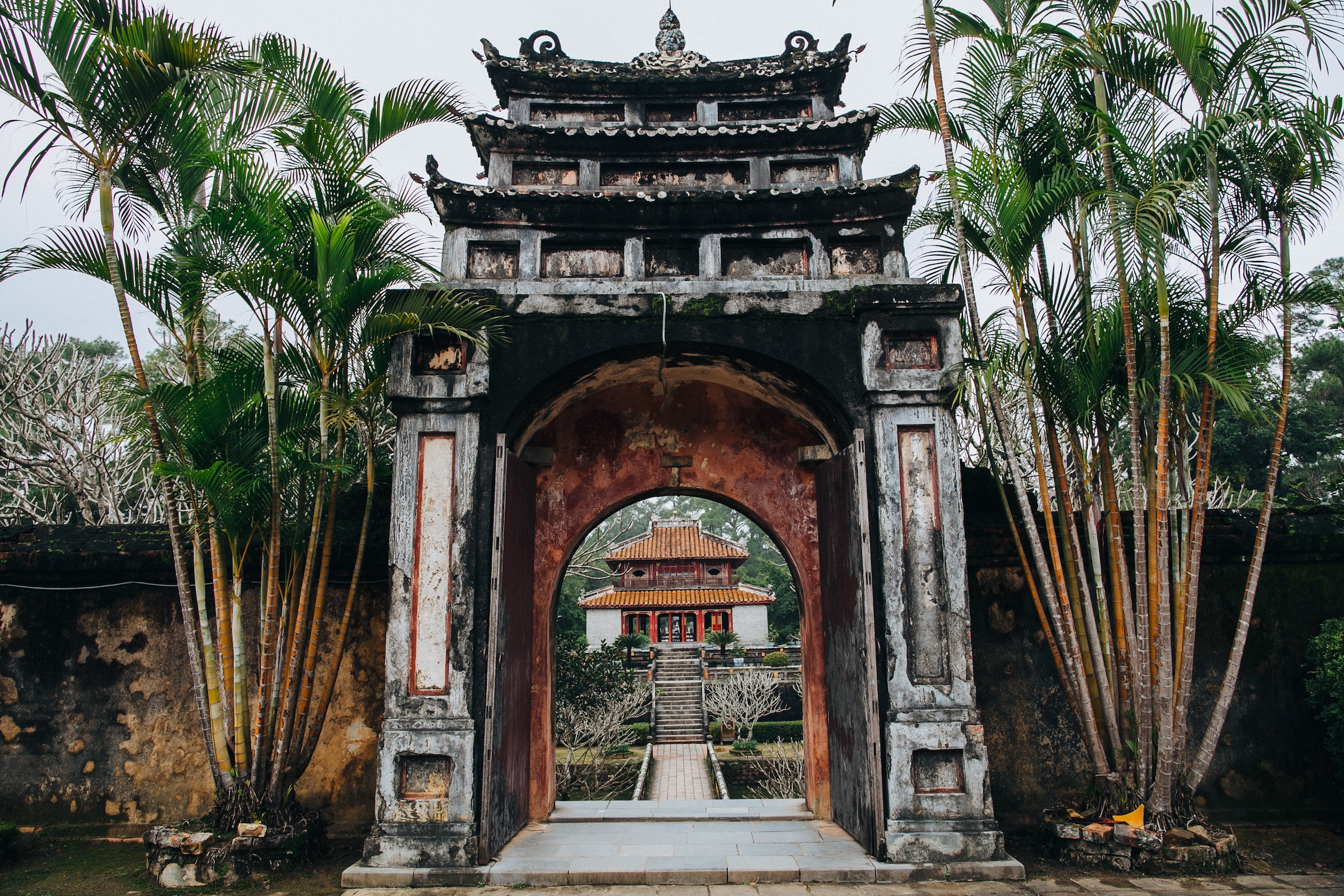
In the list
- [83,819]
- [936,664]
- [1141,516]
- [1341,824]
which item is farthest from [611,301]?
[1341,824]

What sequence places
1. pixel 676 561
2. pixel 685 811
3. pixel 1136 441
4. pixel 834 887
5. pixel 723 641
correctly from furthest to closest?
pixel 676 561
pixel 723 641
pixel 685 811
pixel 1136 441
pixel 834 887

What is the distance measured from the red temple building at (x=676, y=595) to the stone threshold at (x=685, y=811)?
20.7m

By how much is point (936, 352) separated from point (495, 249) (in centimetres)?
328

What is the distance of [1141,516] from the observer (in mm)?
5191

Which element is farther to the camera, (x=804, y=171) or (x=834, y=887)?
(x=804, y=171)

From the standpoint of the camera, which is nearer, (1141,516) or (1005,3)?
(1141,516)

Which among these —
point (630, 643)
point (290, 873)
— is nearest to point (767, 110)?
point (290, 873)

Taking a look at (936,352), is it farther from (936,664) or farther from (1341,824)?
(1341,824)

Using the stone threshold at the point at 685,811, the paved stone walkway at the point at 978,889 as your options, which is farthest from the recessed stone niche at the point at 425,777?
the stone threshold at the point at 685,811

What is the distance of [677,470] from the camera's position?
707cm

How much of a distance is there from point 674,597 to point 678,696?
675 centimetres

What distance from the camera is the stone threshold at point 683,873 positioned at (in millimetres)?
4637

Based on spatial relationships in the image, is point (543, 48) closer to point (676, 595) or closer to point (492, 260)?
point (492, 260)

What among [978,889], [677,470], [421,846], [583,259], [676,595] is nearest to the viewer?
[978,889]
